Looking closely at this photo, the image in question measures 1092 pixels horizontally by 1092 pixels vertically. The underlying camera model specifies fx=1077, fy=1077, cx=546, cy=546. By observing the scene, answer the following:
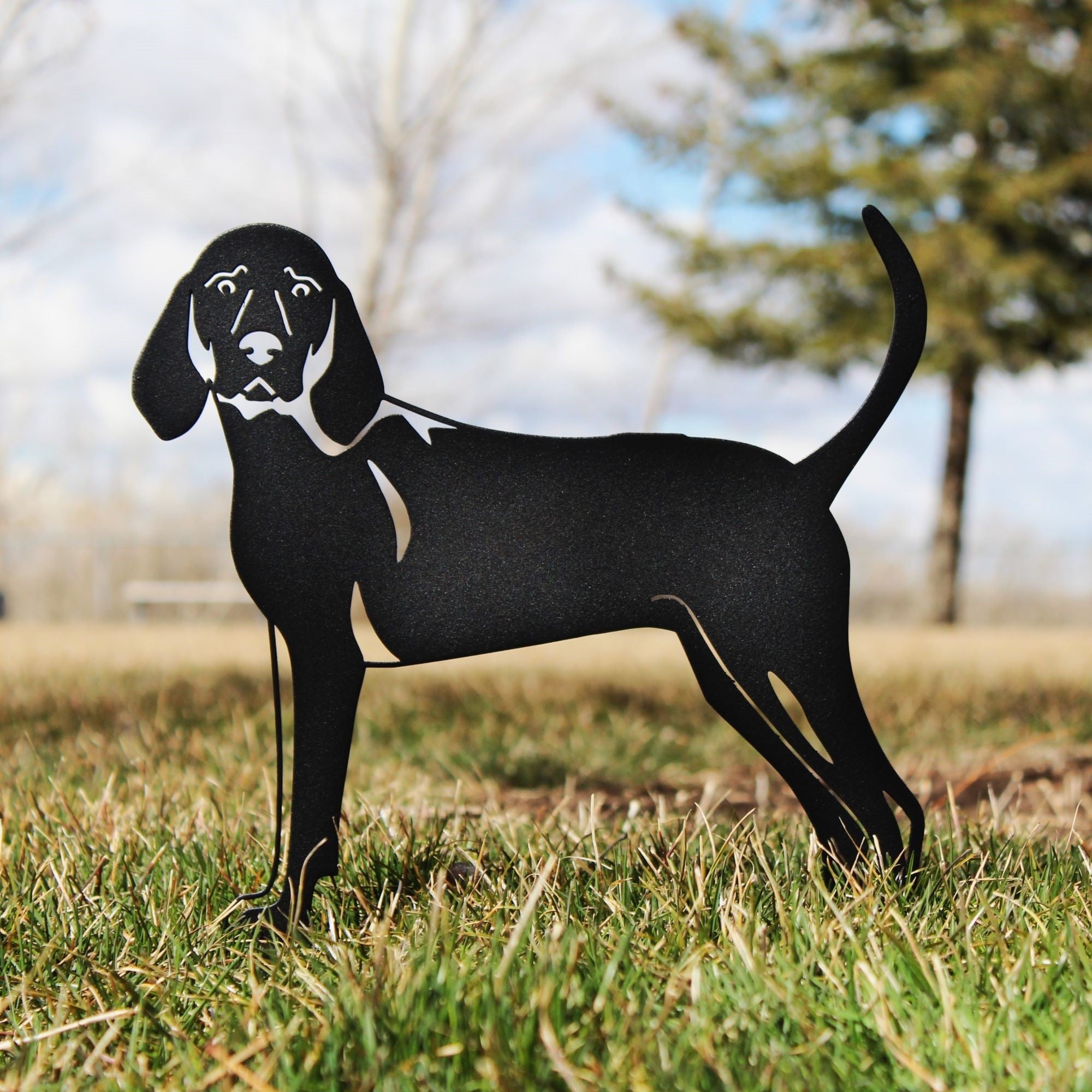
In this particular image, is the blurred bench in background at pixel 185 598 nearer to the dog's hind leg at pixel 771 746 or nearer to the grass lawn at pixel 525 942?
the grass lawn at pixel 525 942

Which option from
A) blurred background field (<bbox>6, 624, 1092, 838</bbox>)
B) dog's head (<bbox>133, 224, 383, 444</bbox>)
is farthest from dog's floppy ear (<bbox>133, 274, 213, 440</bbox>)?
blurred background field (<bbox>6, 624, 1092, 838</bbox>)

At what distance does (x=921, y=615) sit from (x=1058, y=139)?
654 centimetres

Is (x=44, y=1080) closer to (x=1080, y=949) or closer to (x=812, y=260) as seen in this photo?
(x=1080, y=949)

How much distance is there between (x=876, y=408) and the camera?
2.15 m

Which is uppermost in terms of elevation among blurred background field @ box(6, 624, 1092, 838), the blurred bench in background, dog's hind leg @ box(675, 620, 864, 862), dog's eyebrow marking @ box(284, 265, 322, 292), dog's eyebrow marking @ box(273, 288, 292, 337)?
dog's eyebrow marking @ box(284, 265, 322, 292)

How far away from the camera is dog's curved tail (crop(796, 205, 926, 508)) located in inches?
84.5

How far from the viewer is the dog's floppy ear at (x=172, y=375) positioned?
2.17 metres

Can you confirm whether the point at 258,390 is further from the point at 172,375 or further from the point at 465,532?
the point at 465,532

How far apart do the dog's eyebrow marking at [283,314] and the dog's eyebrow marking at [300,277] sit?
0.14 feet

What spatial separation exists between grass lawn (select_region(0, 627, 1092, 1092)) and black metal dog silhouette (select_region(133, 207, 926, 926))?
249 mm

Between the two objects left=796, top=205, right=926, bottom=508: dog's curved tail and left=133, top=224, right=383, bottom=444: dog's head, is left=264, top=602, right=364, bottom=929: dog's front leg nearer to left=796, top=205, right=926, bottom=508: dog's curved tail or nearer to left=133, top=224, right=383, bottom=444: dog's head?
left=133, top=224, right=383, bottom=444: dog's head

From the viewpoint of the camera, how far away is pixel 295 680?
2119 millimetres

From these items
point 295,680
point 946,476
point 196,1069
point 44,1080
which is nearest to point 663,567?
point 295,680

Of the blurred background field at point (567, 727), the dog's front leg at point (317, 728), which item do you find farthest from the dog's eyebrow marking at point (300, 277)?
the blurred background field at point (567, 727)
